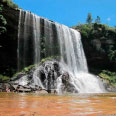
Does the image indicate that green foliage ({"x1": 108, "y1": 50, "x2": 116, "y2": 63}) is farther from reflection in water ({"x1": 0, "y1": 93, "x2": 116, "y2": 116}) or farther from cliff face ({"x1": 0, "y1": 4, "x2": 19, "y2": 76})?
reflection in water ({"x1": 0, "y1": 93, "x2": 116, "y2": 116})

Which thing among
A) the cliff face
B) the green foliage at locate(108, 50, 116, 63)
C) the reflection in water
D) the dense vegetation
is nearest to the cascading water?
the cliff face

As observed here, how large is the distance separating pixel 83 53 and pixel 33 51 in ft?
21.5

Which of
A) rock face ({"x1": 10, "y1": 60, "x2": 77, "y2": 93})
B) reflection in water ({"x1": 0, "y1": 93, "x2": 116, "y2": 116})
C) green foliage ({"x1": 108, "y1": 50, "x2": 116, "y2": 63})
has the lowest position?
reflection in water ({"x1": 0, "y1": 93, "x2": 116, "y2": 116})

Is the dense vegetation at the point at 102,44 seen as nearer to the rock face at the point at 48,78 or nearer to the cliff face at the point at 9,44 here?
the cliff face at the point at 9,44

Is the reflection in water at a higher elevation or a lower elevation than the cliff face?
lower

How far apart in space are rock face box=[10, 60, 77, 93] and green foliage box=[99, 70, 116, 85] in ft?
34.4

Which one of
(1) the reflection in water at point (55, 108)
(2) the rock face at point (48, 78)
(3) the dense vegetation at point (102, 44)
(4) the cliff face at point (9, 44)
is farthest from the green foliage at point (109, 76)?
(1) the reflection in water at point (55, 108)

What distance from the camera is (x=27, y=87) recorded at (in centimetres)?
1366

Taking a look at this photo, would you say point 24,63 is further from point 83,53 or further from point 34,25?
point 83,53

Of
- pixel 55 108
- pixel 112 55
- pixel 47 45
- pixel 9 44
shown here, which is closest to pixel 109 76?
pixel 112 55

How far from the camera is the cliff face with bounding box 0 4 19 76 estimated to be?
2066cm

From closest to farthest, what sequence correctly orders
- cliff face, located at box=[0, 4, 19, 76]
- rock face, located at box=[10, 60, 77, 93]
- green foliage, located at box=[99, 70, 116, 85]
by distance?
1. rock face, located at box=[10, 60, 77, 93]
2. cliff face, located at box=[0, 4, 19, 76]
3. green foliage, located at box=[99, 70, 116, 85]

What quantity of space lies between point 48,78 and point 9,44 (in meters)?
8.91

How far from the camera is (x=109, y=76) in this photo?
1043 inches
